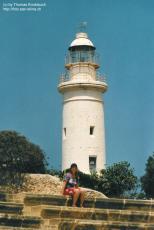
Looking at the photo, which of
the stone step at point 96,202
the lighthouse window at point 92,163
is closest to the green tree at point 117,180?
the lighthouse window at point 92,163

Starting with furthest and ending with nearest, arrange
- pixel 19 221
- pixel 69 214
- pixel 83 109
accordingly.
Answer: pixel 83 109 → pixel 69 214 → pixel 19 221

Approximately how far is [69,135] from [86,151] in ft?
4.95

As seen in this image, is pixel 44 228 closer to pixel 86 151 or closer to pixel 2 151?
pixel 2 151

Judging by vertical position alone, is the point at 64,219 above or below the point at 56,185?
below

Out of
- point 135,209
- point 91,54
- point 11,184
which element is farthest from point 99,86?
point 135,209

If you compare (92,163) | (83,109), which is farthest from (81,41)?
(92,163)

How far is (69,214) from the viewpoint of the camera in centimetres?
1666

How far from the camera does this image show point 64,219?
1614 centimetres

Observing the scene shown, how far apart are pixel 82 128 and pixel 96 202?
2571 centimetres

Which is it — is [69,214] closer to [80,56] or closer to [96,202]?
[96,202]

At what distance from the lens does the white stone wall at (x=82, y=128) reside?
43.0 m

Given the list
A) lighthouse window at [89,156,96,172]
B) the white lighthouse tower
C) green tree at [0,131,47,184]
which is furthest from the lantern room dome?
green tree at [0,131,47,184]

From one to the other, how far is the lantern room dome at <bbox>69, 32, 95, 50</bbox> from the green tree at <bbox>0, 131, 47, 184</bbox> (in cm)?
870

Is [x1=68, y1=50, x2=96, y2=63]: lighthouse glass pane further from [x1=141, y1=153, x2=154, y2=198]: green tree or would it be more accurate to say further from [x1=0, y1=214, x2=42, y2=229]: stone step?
[x1=0, y1=214, x2=42, y2=229]: stone step
